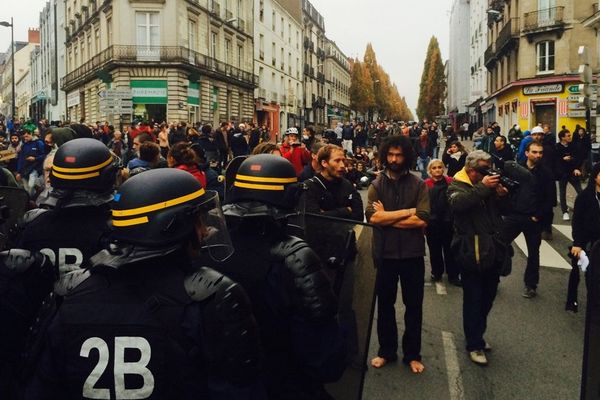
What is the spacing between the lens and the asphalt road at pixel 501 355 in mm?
4266

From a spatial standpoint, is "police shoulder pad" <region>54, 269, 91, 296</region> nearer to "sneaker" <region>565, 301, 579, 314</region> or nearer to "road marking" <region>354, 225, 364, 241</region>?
"road marking" <region>354, 225, 364, 241</region>

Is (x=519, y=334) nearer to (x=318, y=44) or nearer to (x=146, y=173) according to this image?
(x=146, y=173)

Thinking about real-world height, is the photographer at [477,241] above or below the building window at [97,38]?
below

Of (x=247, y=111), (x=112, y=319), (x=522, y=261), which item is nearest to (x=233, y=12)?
(x=247, y=111)

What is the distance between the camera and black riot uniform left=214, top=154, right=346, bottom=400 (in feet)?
6.94

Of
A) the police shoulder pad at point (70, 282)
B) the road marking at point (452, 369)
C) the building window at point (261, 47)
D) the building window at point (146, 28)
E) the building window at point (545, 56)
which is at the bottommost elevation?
the road marking at point (452, 369)

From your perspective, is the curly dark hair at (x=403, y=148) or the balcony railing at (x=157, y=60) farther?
the balcony railing at (x=157, y=60)

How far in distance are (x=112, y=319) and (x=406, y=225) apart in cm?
316

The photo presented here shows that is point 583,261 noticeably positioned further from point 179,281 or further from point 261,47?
point 261,47

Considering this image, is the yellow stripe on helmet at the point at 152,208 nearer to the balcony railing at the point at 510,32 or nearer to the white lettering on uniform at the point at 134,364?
the white lettering on uniform at the point at 134,364

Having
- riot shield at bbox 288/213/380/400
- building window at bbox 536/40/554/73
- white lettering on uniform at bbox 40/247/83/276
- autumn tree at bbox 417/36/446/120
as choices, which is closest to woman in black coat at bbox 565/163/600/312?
riot shield at bbox 288/213/380/400

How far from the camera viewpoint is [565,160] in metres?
11.7

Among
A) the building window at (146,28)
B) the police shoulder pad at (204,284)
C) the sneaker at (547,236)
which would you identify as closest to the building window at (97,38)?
the building window at (146,28)

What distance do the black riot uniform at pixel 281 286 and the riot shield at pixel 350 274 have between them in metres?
0.35
